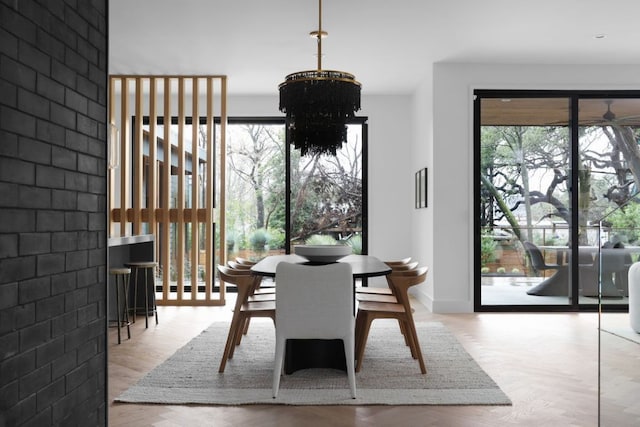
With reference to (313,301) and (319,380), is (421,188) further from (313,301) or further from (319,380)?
(313,301)

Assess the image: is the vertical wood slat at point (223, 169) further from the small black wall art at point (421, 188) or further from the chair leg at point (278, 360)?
the chair leg at point (278, 360)

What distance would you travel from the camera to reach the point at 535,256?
653cm

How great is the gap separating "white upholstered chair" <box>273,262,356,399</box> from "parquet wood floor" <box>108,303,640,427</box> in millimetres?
375

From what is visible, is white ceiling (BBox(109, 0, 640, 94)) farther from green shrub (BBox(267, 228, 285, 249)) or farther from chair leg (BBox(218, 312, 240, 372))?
chair leg (BBox(218, 312, 240, 372))

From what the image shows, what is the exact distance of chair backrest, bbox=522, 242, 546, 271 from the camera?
6523mm

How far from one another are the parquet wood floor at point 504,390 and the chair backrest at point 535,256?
50.8 inches

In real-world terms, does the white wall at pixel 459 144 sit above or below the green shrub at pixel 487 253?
above

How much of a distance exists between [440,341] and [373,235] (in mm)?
3291

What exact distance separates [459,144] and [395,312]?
3.18 meters

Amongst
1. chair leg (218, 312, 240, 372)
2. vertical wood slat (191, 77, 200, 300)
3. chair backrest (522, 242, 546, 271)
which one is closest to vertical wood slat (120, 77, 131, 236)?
vertical wood slat (191, 77, 200, 300)

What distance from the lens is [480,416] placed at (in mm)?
3049

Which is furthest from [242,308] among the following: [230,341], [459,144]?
[459,144]

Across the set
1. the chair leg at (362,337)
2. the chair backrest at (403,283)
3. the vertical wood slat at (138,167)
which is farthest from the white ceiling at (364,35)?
the chair leg at (362,337)

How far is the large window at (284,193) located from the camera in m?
8.02
